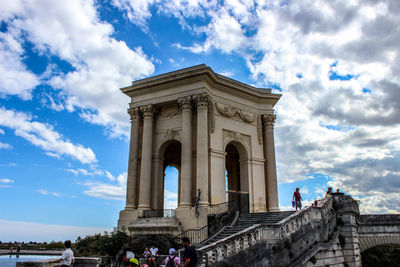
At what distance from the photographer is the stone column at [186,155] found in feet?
66.9

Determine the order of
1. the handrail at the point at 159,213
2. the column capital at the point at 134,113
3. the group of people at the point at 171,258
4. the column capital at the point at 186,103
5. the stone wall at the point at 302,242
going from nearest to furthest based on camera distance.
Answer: the group of people at the point at 171,258 < the stone wall at the point at 302,242 < the handrail at the point at 159,213 < the column capital at the point at 186,103 < the column capital at the point at 134,113

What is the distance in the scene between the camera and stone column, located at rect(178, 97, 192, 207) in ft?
66.9

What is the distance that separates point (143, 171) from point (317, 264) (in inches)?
471

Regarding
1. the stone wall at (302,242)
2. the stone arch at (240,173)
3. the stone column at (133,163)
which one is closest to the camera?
the stone wall at (302,242)

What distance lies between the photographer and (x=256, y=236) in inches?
487

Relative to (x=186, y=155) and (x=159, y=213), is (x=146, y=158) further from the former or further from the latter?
(x=159, y=213)

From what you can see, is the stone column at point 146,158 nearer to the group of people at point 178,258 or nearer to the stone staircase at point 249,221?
the stone staircase at point 249,221

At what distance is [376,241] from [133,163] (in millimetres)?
15703

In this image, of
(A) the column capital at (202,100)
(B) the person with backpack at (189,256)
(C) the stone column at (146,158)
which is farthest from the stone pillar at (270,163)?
(B) the person with backpack at (189,256)

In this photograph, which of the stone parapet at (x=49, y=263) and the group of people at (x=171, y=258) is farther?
the stone parapet at (x=49, y=263)

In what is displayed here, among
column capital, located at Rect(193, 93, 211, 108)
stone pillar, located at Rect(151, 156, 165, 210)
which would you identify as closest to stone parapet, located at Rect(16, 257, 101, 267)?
stone pillar, located at Rect(151, 156, 165, 210)

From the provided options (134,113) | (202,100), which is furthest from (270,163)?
(134,113)

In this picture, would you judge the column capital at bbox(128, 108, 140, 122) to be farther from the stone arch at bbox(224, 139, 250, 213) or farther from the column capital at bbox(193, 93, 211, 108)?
the stone arch at bbox(224, 139, 250, 213)

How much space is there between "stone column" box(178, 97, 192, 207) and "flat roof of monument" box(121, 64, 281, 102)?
1482mm
